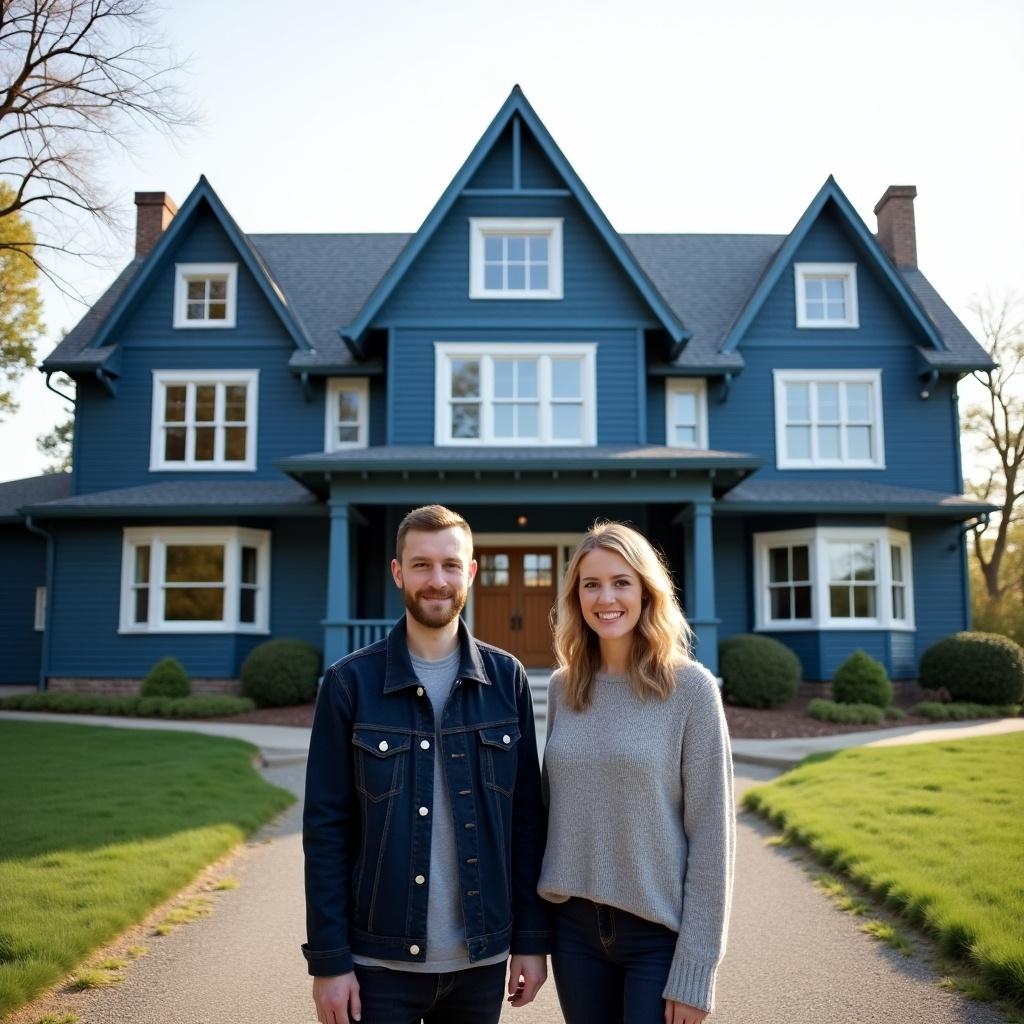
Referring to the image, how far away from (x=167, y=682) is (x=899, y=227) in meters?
16.6

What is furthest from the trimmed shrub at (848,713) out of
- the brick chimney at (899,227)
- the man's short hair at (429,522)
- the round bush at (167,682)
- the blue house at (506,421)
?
the man's short hair at (429,522)

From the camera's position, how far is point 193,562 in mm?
17500

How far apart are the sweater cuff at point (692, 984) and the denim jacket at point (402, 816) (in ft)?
1.31

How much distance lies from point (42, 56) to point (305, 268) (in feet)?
28.5

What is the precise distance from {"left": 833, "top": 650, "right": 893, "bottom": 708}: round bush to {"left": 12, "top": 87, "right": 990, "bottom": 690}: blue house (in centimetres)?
111

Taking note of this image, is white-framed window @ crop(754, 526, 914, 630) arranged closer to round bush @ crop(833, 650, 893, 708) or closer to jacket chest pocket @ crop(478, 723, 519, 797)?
round bush @ crop(833, 650, 893, 708)

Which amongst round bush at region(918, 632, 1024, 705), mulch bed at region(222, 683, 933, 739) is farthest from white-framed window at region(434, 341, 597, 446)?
round bush at region(918, 632, 1024, 705)

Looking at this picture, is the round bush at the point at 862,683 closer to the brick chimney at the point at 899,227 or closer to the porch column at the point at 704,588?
the porch column at the point at 704,588

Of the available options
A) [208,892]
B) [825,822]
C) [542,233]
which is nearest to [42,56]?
[542,233]

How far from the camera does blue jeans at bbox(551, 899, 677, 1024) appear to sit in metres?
2.62

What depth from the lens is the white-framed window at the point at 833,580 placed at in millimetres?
17172

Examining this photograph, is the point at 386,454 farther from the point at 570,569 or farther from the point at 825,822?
the point at 570,569

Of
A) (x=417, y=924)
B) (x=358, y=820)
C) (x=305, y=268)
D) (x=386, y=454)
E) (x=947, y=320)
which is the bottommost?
(x=417, y=924)

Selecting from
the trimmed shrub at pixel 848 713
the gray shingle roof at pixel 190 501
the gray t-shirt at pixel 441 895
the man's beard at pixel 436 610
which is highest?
the gray shingle roof at pixel 190 501
